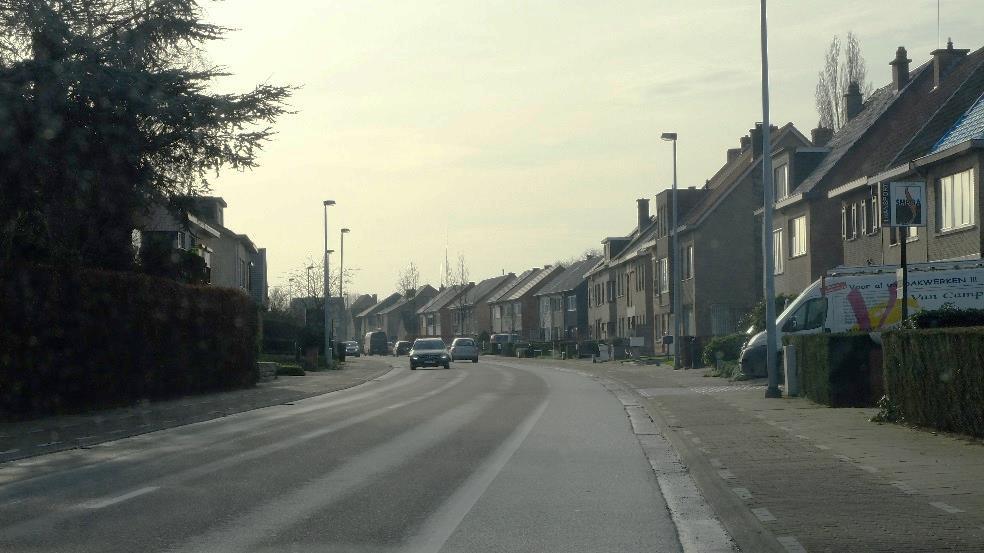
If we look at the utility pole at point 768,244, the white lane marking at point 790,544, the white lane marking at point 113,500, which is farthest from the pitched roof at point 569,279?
the white lane marking at point 790,544

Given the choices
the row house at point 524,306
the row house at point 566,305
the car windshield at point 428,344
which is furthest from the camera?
the row house at point 524,306

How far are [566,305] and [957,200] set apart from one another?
75.8 meters

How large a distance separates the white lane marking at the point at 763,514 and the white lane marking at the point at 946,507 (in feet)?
4.40

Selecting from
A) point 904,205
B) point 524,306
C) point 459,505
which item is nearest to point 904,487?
A: point 459,505

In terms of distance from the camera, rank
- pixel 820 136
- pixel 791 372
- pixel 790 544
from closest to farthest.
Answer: pixel 790 544, pixel 791 372, pixel 820 136

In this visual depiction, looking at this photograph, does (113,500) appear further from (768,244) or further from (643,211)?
(643,211)

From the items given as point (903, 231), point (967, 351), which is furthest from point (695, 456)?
point (903, 231)

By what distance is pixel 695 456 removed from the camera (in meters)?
14.1

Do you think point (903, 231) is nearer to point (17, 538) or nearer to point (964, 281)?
point (964, 281)

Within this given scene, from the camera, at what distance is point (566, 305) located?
10750 centimetres

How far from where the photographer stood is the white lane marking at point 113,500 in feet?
33.5

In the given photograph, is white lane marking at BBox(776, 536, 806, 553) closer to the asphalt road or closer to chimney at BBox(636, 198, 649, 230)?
the asphalt road

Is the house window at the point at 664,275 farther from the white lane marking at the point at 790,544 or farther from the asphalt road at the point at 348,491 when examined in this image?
the white lane marking at the point at 790,544

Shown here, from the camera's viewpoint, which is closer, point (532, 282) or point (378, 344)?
point (378, 344)
